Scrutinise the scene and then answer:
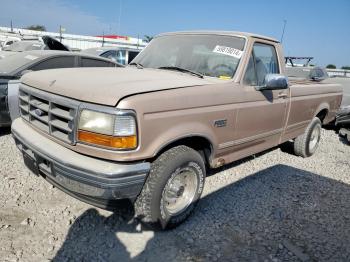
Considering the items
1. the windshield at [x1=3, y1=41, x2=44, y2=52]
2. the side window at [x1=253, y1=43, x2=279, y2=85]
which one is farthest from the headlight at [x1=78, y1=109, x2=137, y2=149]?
the windshield at [x1=3, y1=41, x2=44, y2=52]

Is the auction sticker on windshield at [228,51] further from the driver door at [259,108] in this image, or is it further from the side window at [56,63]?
the side window at [56,63]

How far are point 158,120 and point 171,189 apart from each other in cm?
82

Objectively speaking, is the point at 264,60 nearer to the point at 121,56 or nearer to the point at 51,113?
the point at 51,113

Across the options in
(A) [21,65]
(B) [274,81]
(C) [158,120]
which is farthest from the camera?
(A) [21,65]

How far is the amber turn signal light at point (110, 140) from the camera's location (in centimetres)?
245

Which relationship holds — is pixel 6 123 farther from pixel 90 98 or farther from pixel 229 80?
pixel 229 80

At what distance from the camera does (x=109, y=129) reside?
245 cm

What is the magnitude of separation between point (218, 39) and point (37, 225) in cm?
285

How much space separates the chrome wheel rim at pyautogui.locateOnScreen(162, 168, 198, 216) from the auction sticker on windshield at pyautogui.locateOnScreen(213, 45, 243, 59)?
4.79 feet

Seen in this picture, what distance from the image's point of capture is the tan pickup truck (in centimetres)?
247

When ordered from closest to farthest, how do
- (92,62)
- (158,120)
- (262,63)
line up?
(158,120) → (262,63) → (92,62)

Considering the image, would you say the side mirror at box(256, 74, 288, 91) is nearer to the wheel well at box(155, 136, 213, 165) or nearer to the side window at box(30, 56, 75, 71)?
the wheel well at box(155, 136, 213, 165)

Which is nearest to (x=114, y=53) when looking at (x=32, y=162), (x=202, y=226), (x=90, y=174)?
(x=32, y=162)

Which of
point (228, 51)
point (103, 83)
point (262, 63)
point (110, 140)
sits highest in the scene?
point (228, 51)
